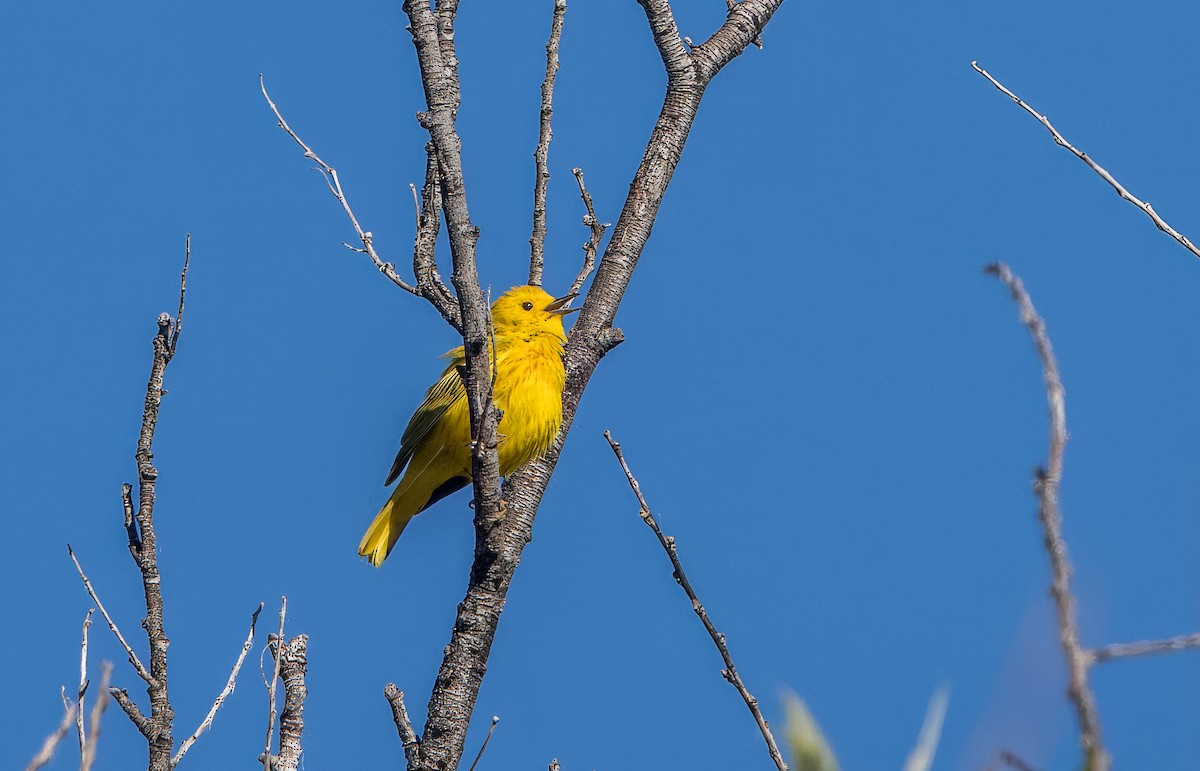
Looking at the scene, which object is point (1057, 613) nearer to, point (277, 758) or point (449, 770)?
point (277, 758)

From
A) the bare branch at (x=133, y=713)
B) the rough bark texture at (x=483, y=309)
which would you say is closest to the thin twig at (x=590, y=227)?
the rough bark texture at (x=483, y=309)

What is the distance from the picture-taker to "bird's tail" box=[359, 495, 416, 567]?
29.1ft

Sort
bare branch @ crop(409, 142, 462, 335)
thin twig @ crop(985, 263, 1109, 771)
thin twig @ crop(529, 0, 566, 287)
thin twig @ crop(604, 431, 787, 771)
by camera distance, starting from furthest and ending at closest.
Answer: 1. thin twig @ crop(529, 0, 566, 287)
2. bare branch @ crop(409, 142, 462, 335)
3. thin twig @ crop(604, 431, 787, 771)
4. thin twig @ crop(985, 263, 1109, 771)

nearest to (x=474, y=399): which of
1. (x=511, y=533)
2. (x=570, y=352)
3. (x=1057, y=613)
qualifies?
(x=511, y=533)

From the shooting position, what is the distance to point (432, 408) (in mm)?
8250

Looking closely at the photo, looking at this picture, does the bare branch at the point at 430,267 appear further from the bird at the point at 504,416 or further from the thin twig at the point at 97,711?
the thin twig at the point at 97,711

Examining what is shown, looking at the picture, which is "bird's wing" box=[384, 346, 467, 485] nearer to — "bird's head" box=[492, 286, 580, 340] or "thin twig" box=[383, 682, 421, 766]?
"bird's head" box=[492, 286, 580, 340]

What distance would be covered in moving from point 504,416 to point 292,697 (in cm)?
263

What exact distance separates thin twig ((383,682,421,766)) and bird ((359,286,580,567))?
7.05 feet

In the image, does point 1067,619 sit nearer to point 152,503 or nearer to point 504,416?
point 152,503

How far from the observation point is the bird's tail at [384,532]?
8867 millimetres

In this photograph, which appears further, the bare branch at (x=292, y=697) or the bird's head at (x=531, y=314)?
the bird's head at (x=531, y=314)

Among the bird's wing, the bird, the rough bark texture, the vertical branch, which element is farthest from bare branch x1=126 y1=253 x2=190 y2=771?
the bird's wing

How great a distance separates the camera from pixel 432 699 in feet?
18.2
